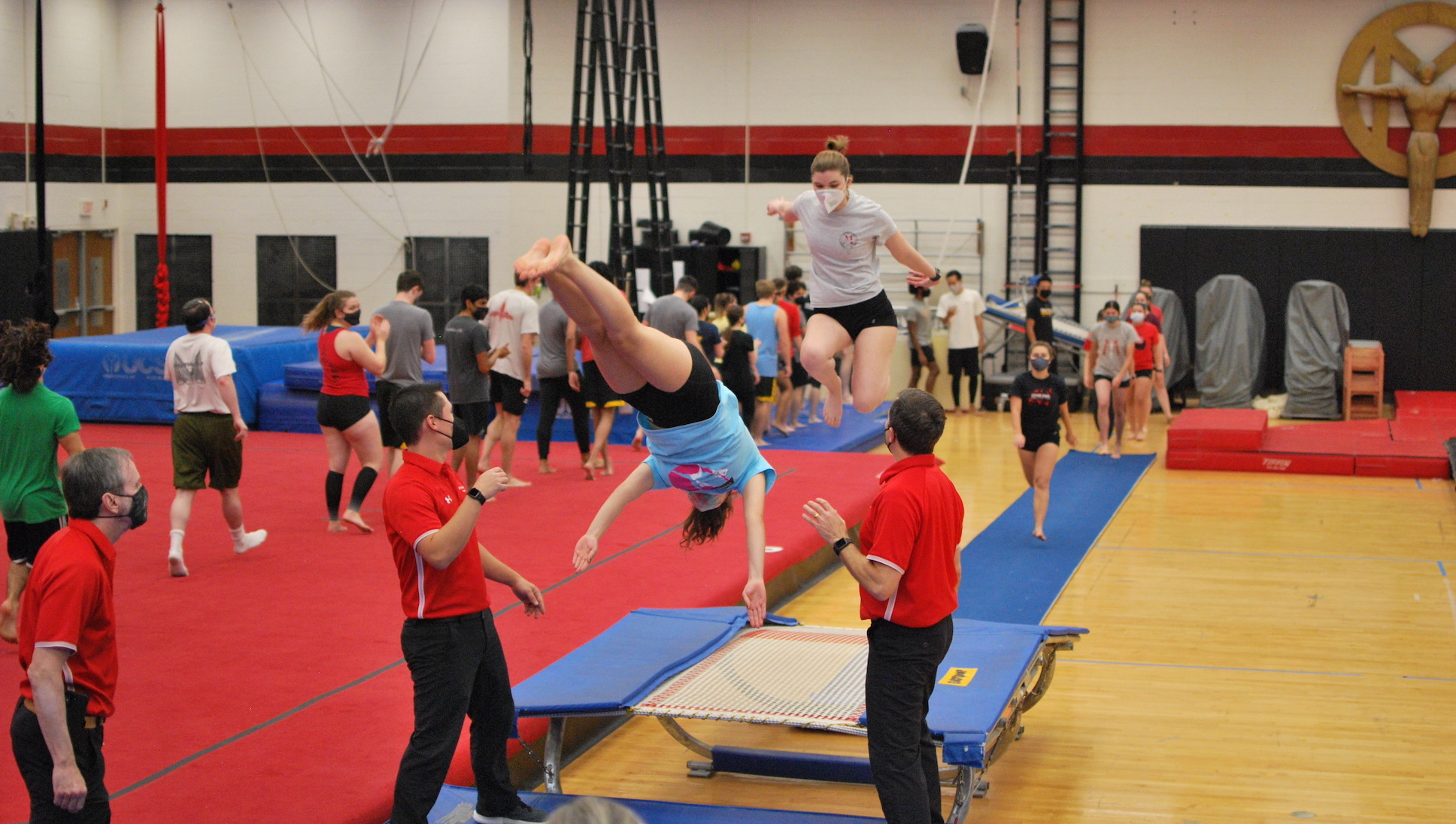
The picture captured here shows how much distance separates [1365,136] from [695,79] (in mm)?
8394

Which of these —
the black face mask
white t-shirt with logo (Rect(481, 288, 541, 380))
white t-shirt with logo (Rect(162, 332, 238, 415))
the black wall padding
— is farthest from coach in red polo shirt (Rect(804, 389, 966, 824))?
the black wall padding

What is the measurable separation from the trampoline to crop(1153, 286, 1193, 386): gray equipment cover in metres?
10.3

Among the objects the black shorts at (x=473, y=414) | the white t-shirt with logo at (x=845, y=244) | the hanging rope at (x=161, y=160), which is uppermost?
the hanging rope at (x=161, y=160)

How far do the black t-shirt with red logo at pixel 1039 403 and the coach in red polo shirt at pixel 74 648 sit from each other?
20.2 feet

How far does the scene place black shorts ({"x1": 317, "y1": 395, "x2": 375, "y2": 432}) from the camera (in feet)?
23.5

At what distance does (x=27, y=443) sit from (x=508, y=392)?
4156mm

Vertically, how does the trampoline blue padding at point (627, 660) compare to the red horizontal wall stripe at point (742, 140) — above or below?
below

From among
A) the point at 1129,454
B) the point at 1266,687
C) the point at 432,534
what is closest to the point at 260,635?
the point at 432,534

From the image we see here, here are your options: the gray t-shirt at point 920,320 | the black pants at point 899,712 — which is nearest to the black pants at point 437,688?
the black pants at point 899,712

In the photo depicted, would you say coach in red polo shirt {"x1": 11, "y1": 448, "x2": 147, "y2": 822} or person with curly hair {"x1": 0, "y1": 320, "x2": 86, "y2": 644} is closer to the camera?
coach in red polo shirt {"x1": 11, "y1": 448, "x2": 147, "y2": 822}

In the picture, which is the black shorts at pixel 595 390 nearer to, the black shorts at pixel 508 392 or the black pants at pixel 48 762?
the black shorts at pixel 508 392

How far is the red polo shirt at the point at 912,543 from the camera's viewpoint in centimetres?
348

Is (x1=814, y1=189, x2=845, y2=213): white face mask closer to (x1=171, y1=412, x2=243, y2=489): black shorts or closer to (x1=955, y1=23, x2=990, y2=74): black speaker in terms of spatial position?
(x1=171, y1=412, x2=243, y2=489): black shorts

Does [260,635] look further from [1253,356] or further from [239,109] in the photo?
[239,109]
